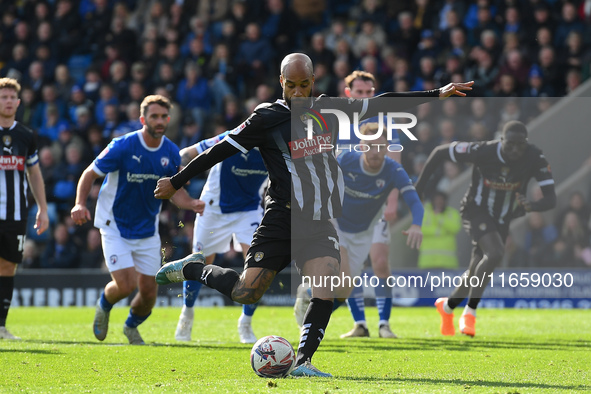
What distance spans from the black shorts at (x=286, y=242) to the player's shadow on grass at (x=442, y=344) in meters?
2.13

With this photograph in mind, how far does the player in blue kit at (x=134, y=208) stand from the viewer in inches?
347

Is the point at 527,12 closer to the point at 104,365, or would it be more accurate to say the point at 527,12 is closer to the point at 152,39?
the point at 152,39

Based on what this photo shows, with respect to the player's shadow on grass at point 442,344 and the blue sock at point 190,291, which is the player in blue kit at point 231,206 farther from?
the player's shadow on grass at point 442,344

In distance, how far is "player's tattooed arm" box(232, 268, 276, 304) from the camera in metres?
6.19

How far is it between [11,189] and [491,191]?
5.28m

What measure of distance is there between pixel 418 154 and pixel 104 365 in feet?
20.2

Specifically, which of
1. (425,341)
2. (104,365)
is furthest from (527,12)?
(104,365)

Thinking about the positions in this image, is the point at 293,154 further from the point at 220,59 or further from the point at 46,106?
the point at 46,106

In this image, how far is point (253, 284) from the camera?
6.19 metres

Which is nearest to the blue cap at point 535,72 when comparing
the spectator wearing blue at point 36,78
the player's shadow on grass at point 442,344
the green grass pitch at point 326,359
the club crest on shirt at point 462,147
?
the green grass pitch at point 326,359

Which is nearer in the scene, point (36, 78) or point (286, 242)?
point (286, 242)

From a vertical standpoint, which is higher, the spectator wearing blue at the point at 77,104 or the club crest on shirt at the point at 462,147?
the spectator wearing blue at the point at 77,104

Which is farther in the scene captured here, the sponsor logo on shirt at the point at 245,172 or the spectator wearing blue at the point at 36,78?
the spectator wearing blue at the point at 36,78

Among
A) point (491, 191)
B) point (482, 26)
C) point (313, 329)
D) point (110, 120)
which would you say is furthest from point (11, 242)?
point (482, 26)
